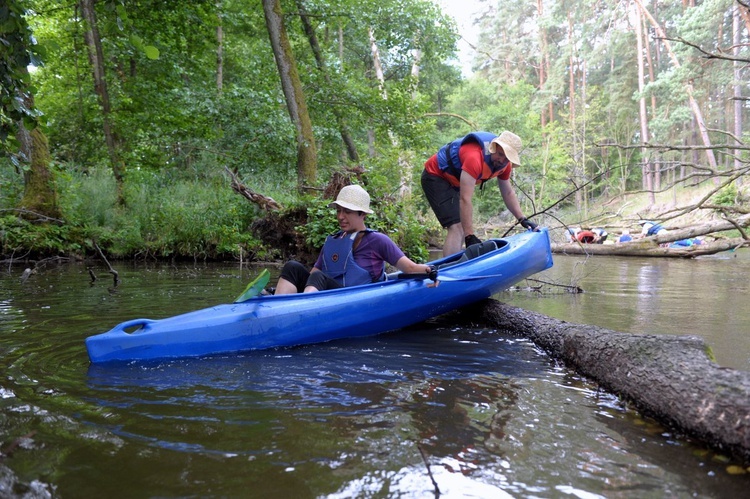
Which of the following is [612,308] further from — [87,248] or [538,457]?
[87,248]

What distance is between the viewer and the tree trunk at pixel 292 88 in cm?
861

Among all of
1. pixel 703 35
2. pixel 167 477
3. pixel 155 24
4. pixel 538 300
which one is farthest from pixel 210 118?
pixel 703 35

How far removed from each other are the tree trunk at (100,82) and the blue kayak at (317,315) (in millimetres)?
7821

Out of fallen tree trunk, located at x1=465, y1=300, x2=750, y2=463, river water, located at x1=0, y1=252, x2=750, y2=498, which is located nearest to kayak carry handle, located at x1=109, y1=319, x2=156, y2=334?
river water, located at x1=0, y1=252, x2=750, y2=498

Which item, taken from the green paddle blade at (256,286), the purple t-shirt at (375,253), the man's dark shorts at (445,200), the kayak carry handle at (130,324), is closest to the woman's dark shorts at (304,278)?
the purple t-shirt at (375,253)

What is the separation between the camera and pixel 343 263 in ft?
12.7

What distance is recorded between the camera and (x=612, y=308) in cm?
489

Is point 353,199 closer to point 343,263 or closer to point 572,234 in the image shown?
point 343,263

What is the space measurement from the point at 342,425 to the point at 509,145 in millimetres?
3191

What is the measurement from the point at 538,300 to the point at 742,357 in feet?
8.50

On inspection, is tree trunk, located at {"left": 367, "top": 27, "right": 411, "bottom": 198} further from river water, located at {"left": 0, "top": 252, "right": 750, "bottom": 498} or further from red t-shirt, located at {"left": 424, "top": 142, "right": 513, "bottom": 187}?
river water, located at {"left": 0, "top": 252, "right": 750, "bottom": 498}

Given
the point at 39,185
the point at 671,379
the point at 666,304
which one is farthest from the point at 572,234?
the point at 39,185

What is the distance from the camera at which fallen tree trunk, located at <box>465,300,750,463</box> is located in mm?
1762

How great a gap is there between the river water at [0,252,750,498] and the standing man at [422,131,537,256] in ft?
3.86
